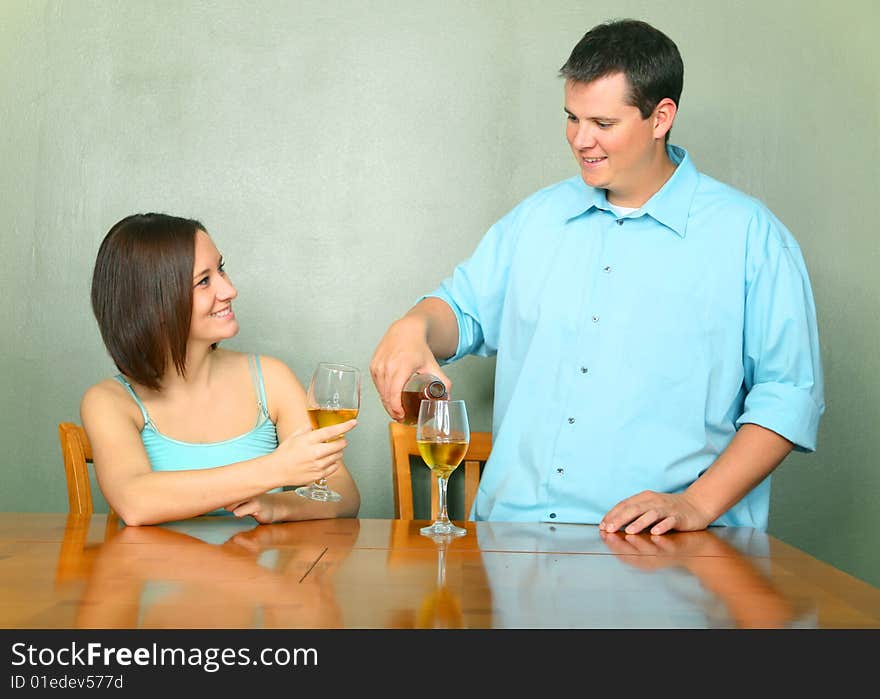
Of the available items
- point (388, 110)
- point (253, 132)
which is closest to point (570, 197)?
point (388, 110)

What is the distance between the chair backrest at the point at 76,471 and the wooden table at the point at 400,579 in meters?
0.42

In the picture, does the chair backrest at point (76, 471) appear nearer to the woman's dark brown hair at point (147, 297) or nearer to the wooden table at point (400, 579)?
the woman's dark brown hair at point (147, 297)

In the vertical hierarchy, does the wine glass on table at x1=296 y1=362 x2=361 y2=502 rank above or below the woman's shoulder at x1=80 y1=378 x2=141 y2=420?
above

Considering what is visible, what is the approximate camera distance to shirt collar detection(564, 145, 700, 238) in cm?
206

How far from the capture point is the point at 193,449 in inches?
85.4

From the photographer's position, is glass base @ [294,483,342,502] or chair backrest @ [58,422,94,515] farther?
chair backrest @ [58,422,94,515]

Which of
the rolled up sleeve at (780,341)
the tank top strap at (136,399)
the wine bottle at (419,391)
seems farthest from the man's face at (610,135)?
the tank top strap at (136,399)

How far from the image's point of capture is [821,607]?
3.74ft

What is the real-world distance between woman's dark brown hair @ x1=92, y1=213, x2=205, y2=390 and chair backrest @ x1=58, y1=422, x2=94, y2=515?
176mm

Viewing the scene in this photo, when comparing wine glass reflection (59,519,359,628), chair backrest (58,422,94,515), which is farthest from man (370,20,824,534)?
chair backrest (58,422,94,515)

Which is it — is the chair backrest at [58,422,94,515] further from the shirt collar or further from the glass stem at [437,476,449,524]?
the shirt collar

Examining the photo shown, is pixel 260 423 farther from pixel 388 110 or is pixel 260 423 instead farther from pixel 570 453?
pixel 388 110

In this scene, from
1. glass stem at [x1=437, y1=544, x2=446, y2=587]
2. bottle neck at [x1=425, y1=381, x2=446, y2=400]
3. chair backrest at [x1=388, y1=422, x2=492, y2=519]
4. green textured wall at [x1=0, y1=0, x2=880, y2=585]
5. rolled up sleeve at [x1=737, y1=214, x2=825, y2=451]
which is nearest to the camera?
glass stem at [x1=437, y1=544, x2=446, y2=587]

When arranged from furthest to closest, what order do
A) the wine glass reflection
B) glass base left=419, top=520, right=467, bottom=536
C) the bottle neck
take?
the bottle neck → glass base left=419, top=520, right=467, bottom=536 → the wine glass reflection
